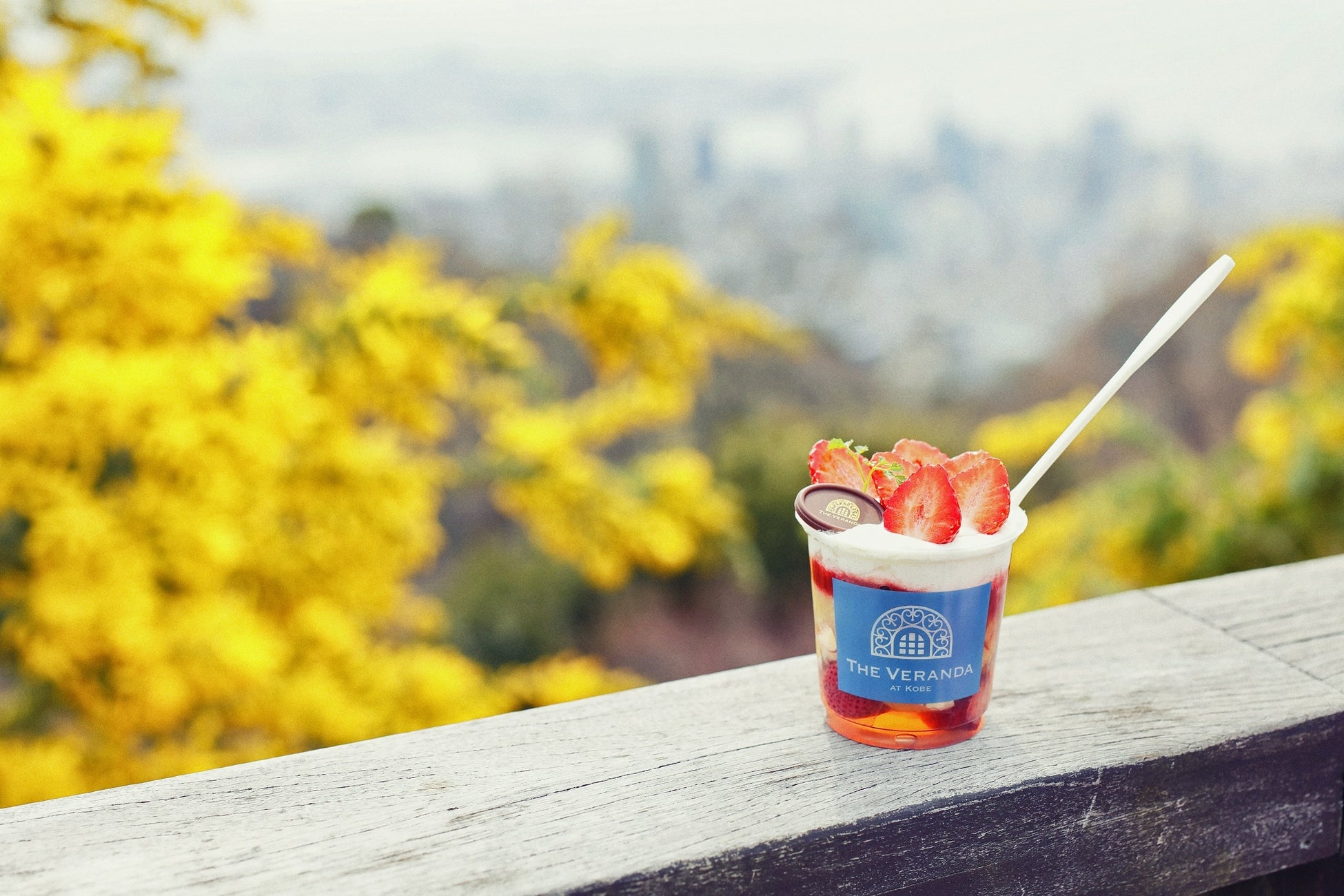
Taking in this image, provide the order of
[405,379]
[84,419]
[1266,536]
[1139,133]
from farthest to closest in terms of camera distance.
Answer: [1139,133], [1266,536], [405,379], [84,419]

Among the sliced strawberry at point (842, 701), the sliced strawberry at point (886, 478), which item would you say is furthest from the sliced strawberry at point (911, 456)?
the sliced strawberry at point (842, 701)

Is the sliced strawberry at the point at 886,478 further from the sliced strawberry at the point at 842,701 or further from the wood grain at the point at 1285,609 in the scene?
the wood grain at the point at 1285,609

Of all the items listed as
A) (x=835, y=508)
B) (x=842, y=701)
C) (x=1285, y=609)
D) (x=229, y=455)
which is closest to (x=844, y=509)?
(x=835, y=508)

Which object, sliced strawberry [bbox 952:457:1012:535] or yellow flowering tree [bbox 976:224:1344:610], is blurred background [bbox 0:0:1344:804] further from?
sliced strawberry [bbox 952:457:1012:535]

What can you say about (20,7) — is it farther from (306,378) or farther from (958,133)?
(958,133)

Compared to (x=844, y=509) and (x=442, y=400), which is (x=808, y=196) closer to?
(x=442, y=400)

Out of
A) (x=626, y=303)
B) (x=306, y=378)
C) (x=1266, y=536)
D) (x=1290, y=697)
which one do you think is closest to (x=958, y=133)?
(x=1266, y=536)
